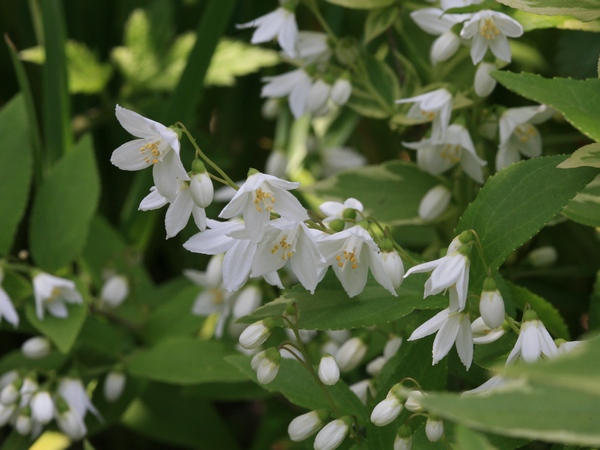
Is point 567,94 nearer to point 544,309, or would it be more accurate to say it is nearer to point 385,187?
point 544,309

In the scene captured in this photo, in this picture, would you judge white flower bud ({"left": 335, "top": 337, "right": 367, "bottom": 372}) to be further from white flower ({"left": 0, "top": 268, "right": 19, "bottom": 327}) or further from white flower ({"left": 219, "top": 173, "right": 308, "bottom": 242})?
white flower ({"left": 0, "top": 268, "right": 19, "bottom": 327})

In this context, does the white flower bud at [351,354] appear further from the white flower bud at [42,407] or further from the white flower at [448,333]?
the white flower bud at [42,407]

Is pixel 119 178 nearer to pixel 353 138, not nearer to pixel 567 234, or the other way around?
pixel 353 138

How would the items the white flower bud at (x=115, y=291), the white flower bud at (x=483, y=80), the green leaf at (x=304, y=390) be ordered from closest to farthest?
the green leaf at (x=304, y=390)
the white flower bud at (x=483, y=80)
the white flower bud at (x=115, y=291)

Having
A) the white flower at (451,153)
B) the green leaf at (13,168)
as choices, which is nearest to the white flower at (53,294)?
the green leaf at (13,168)

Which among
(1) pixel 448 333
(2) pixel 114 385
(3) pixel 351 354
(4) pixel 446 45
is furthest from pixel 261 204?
(2) pixel 114 385

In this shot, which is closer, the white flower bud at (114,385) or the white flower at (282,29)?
the white flower at (282,29)
